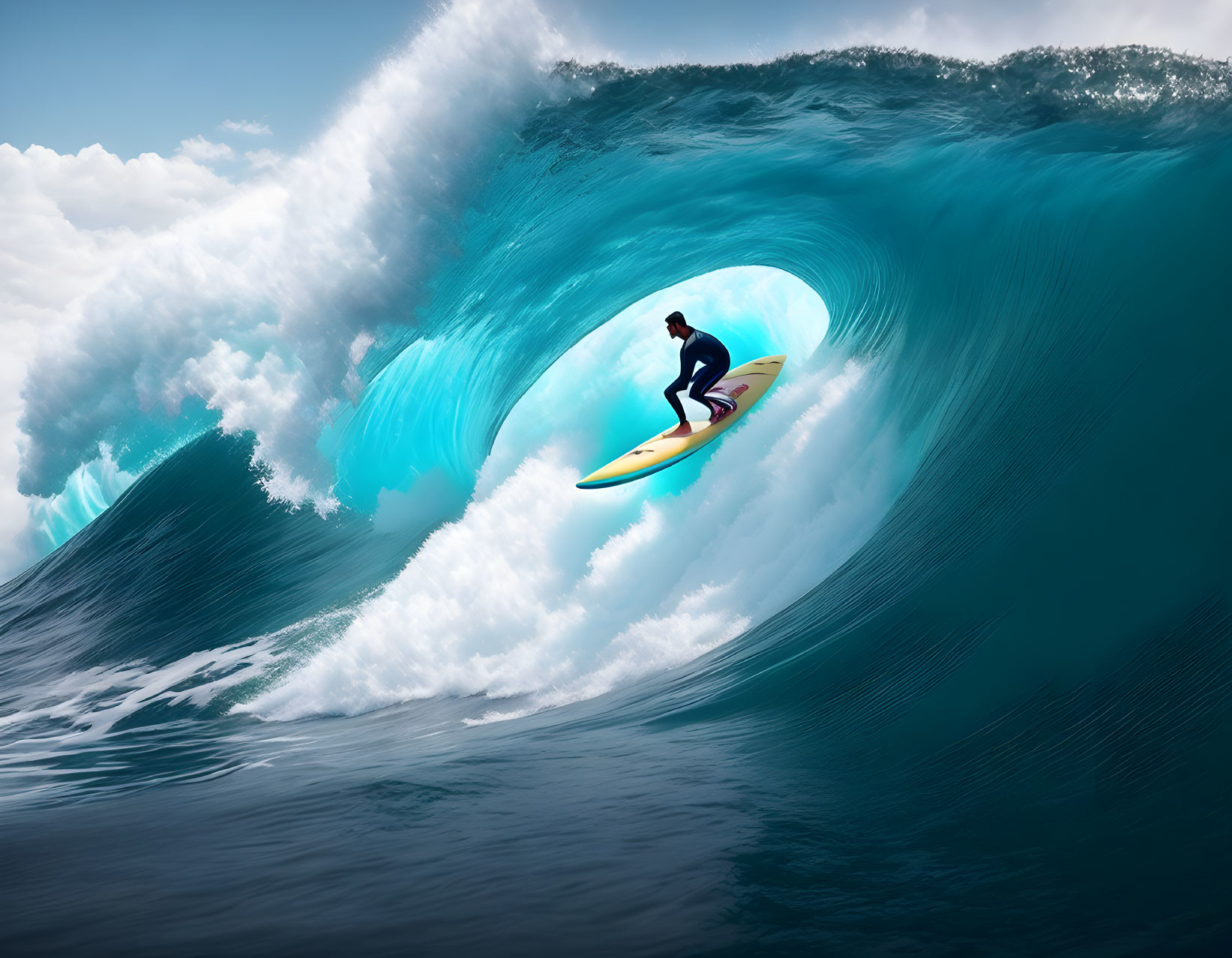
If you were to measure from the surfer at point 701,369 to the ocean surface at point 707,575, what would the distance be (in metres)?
0.49

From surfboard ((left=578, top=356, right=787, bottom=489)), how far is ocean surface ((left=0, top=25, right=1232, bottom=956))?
0.23 meters

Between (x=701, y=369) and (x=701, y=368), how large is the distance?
0.06 meters

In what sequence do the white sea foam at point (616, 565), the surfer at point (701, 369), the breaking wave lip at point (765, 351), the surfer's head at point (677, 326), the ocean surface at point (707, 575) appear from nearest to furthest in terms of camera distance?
the ocean surface at point (707, 575)
the breaking wave lip at point (765, 351)
the white sea foam at point (616, 565)
the surfer's head at point (677, 326)
the surfer at point (701, 369)

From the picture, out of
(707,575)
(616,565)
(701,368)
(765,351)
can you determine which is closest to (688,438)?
(701,368)

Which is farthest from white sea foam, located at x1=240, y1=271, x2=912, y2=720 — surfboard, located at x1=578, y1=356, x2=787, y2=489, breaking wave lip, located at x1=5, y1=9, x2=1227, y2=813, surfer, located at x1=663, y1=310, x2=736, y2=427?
surfer, located at x1=663, y1=310, x2=736, y2=427

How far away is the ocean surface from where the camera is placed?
2.69 metres

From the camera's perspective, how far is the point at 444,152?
799 cm

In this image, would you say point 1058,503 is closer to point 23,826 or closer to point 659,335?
point 23,826

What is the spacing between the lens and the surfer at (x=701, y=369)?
7.94m

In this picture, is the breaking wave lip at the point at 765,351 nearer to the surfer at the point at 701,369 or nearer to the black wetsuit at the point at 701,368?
the surfer at the point at 701,369

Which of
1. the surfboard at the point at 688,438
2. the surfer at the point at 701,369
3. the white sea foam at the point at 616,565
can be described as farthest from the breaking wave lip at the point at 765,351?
the surfer at the point at 701,369

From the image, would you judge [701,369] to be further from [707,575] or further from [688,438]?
[707,575]

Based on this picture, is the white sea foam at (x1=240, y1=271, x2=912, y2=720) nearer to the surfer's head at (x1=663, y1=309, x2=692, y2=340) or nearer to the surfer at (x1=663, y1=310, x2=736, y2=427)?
the surfer at (x1=663, y1=310, x2=736, y2=427)

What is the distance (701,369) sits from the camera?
26.5ft
